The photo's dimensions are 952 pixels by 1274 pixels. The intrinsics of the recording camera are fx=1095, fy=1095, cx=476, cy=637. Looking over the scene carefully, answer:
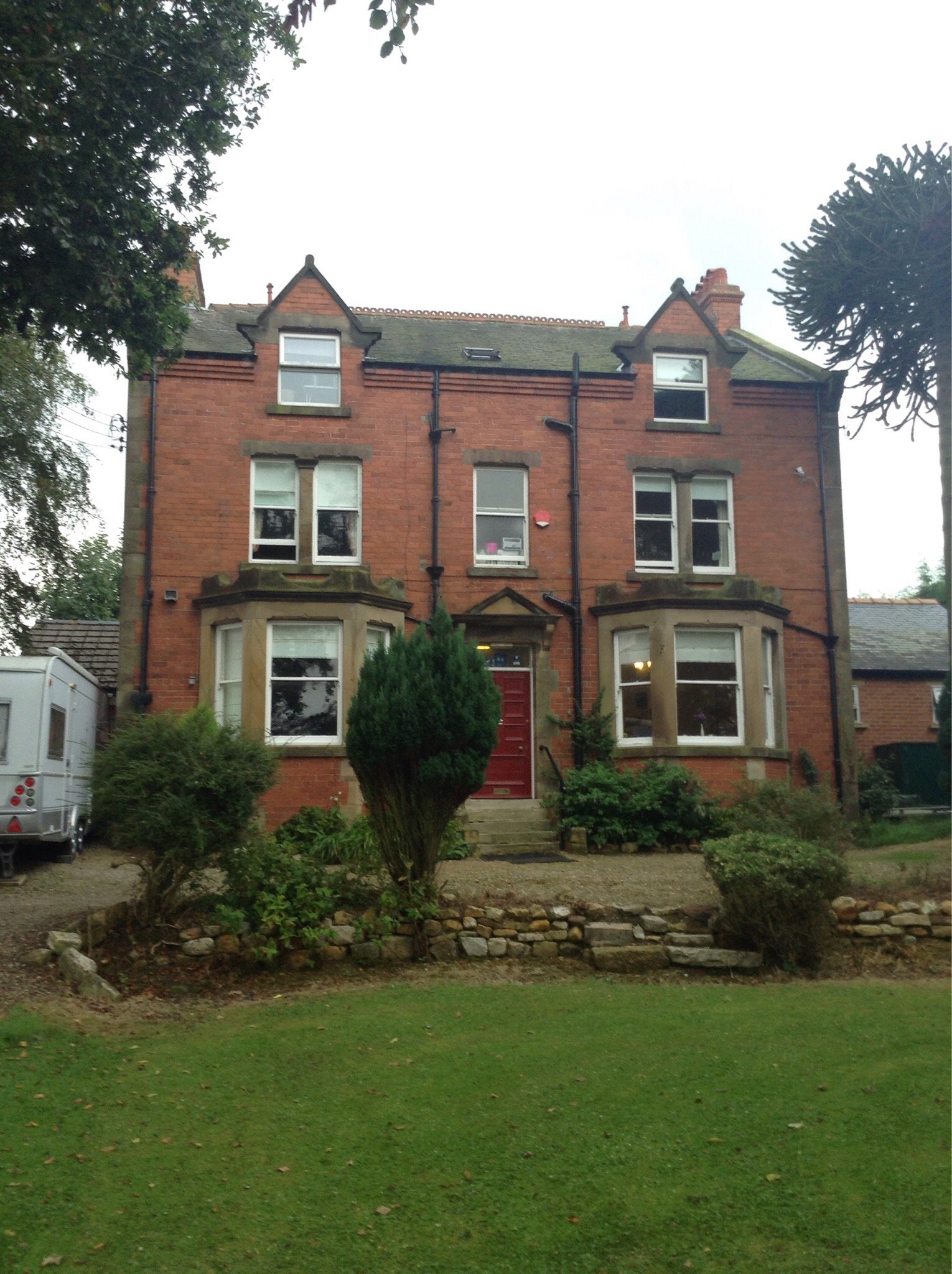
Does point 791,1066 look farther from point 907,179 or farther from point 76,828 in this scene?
point 907,179

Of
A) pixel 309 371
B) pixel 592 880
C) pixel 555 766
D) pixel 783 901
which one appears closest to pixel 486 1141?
pixel 783 901

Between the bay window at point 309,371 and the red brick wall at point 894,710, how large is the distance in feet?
50.9

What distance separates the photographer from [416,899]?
1003cm

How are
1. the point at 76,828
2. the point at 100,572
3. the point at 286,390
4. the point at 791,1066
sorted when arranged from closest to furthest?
the point at 791,1066 → the point at 76,828 → the point at 286,390 → the point at 100,572

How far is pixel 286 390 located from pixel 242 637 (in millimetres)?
4808

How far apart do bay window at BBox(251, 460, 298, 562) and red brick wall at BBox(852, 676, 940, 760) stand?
15.6 metres

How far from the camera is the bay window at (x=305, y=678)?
17.9m

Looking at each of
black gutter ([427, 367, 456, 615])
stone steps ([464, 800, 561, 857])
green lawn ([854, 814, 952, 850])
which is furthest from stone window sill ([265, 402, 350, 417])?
green lawn ([854, 814, 952, 850])

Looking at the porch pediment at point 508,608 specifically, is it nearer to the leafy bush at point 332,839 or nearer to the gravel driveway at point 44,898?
the leafy bush at point 332,839

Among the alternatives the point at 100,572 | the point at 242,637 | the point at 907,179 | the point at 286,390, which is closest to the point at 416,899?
the point at 242,637

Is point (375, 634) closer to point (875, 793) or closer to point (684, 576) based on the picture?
point (684, 576)

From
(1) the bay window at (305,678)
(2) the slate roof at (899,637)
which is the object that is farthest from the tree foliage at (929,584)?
(1) the bay window at (305,678)

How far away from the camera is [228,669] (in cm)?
1834

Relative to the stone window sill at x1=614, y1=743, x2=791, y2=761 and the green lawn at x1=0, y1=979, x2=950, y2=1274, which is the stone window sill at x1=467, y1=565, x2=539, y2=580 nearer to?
the stone window sill at x1=614, y1=743, x2=791, y2=761
